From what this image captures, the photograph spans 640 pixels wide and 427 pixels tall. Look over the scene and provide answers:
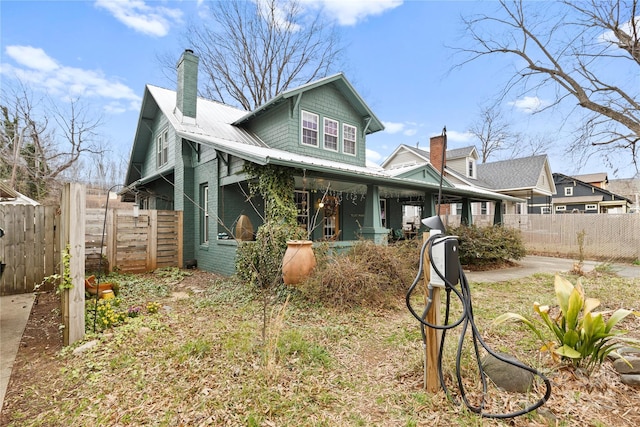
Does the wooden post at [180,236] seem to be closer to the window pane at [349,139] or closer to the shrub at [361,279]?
the shrub at [361,279]

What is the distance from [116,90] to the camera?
2031cm

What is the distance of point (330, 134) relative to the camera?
37.1 ft

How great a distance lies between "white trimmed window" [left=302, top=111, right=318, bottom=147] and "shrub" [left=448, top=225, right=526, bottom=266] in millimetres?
5745

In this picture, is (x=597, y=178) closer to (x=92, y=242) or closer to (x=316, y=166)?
(x=316, y=166)

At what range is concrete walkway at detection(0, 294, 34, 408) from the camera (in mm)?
3171

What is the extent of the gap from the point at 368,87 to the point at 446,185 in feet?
44.7

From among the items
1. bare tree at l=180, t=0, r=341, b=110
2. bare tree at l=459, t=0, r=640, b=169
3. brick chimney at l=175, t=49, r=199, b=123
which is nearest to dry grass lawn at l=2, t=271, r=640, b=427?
brick chimney at l=175, t=49, r=199, b=123

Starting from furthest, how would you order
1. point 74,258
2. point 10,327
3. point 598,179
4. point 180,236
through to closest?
point 598,179, point 180,236, point 10,327, point 74,258

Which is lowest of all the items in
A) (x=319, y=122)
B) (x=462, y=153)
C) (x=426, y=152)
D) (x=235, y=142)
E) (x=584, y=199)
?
(x=584, y=199)

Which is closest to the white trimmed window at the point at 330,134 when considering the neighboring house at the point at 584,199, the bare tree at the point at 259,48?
the bare tree at the point at 259,48

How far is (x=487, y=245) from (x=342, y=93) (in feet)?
24.3

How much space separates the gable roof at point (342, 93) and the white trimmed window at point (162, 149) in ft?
8.97

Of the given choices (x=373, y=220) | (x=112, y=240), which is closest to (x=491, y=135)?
(x=373, y=220)

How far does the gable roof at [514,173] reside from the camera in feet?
62.7
